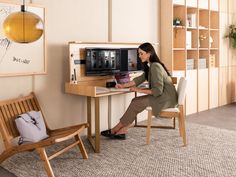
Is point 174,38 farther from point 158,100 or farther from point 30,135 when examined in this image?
point 30,135

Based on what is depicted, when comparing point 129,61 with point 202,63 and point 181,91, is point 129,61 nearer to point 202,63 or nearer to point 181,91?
point 181,91

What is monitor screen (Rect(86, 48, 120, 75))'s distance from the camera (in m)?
4.16

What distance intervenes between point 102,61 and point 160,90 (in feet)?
3.04

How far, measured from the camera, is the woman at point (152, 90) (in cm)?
389

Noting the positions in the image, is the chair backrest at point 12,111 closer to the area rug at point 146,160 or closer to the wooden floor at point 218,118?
the area rug at point 146,160

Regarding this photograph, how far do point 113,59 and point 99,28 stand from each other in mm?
489

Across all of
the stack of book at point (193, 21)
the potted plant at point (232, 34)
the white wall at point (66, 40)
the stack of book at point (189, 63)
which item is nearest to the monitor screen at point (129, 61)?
the white wall at point (66, 40)

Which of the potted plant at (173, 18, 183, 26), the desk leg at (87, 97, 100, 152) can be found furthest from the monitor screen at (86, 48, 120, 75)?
the potted plant at (173, 18, 183, 26)

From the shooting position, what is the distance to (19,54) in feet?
12.1

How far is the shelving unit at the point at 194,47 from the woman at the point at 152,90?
1.43 metres

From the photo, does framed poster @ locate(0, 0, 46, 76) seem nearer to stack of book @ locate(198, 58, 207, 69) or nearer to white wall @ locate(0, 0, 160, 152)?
white wall @ locate(0, 0, 160, 152)

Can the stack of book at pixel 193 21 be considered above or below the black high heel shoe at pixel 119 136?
above

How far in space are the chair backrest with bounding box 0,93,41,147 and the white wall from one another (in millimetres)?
158

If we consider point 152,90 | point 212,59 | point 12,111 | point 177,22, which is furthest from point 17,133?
point 212,59
